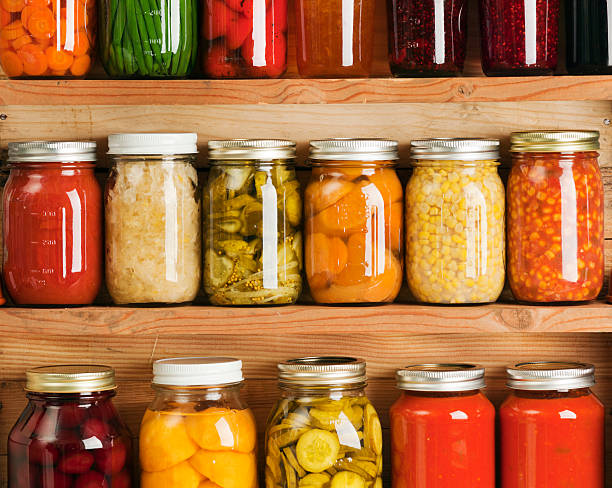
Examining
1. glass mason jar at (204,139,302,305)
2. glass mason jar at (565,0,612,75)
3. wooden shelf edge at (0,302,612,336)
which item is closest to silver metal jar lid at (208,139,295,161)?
glass mason jar at (204,139,302,305)

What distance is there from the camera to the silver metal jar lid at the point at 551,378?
1.22 meters

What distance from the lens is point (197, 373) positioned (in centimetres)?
120

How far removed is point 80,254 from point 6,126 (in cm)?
28

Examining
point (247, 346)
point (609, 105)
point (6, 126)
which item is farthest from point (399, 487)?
point (6, 126)

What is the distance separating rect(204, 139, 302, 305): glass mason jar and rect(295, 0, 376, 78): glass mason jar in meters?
0.13

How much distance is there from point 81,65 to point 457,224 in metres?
0.59

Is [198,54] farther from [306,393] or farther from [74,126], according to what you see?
[306,393]

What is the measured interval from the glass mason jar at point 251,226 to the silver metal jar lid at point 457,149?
20cm

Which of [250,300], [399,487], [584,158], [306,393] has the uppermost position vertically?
[584,158]

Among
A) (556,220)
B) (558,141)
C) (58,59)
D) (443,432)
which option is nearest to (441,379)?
(443,432)

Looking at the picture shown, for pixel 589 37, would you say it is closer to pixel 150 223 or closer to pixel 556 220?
pixel 556 220

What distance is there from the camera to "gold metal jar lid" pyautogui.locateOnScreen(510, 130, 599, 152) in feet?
3.98

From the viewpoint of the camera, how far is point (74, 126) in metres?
1.35

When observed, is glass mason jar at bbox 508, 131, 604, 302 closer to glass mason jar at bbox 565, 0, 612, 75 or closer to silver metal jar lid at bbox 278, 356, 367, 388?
glass mason jar at bbox 565, 0, 612, 75
